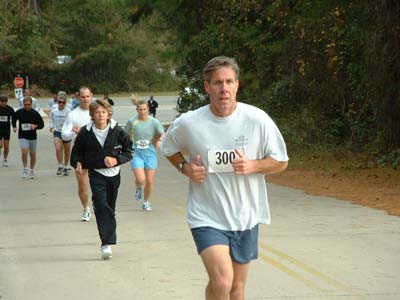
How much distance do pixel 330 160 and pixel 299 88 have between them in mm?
3782

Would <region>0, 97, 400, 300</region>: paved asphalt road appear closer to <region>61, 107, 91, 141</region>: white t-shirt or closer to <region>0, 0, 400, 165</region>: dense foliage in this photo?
<region>61, 107, 91, 141</region>: white t-shirt

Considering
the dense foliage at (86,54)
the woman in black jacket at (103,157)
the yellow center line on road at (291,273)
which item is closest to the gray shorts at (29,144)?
the woman in black jacket at (103,157)

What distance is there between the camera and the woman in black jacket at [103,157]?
10.8 metres

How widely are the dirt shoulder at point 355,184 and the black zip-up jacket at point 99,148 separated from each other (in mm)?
4838

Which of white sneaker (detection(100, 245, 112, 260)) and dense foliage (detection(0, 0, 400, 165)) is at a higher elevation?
dense foliage (detection(0, 0, 400, 165))

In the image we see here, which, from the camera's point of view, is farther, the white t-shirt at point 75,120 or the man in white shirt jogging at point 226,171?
the white t-shirt at point 75,120

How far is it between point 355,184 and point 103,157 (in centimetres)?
919

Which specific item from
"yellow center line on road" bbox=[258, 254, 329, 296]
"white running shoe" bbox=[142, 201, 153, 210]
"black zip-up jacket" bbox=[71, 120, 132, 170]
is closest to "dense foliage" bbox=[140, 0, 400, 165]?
"white running shoe" bbox=[142, 201, 153, 210]

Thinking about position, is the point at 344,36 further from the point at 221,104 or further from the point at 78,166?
the point at 221,104

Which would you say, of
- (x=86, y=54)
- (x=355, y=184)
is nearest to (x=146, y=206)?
(x=355, y=184)

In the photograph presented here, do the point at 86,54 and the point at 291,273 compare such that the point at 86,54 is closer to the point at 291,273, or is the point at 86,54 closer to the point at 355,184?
the point at 355,184

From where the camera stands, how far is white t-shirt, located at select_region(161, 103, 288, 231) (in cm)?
628

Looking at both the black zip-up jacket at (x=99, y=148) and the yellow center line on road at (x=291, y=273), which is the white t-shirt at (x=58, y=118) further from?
the yellow center line on road at (x=291, y=273)

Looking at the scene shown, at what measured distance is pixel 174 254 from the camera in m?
10.8
